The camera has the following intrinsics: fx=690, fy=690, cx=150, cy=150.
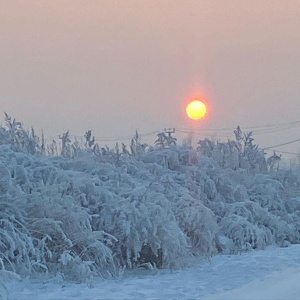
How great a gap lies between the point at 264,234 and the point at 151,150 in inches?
164

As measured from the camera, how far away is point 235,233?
14.9m

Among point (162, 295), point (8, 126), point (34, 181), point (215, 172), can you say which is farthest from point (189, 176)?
point (162, 295)

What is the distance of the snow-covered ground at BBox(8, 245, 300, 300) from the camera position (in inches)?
344

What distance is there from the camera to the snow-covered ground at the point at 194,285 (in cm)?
874

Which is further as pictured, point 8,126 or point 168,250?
point 8,126

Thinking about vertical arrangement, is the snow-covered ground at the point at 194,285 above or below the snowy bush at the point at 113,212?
below

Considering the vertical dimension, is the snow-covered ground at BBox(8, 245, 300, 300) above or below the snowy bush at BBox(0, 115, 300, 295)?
below

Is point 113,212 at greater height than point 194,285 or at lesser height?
greater

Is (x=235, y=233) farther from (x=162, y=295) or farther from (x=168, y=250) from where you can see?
(x=162, y=295)

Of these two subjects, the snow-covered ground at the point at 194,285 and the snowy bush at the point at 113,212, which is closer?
the snow-covered ground at the point at 194,285

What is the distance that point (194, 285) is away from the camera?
962cm

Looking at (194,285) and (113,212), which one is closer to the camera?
(194,285)

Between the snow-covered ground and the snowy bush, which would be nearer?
the snow-covered ground

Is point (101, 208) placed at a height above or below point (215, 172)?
below
